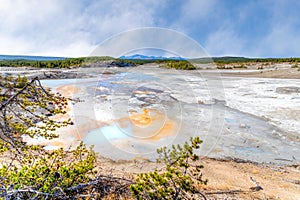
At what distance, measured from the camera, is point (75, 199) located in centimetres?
270

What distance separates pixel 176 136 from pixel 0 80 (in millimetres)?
5934

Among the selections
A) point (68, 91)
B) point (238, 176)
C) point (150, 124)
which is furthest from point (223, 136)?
point (68, 91)

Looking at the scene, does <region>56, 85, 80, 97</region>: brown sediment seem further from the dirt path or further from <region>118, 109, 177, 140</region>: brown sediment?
the dirt path

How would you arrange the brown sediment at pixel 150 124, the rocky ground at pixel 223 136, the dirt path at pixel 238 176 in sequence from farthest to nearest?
the brown sediment at pixel 150 124, the rocky ground at pixel 223 136, the dirt path at pixel 238 176

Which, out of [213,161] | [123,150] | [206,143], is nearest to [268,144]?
[206,143]

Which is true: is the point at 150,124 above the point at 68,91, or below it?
below

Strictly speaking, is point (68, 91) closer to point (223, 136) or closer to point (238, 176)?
point (223, 136)

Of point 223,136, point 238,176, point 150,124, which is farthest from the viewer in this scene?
point 150,124

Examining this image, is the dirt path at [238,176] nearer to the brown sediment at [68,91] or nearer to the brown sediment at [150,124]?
the brown sediment at [150,124]

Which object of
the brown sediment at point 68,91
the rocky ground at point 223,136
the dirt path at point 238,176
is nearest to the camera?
the dirt path at point 238,176

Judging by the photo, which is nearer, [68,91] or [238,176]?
[238,176]

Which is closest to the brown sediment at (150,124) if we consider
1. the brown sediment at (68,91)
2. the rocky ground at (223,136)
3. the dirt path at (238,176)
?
the rocky ground at (223,136)

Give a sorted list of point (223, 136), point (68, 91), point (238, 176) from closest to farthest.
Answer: point (238, 176)
point (223, 136)
point (68, 91)

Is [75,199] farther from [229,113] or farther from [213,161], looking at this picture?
[229,113]
